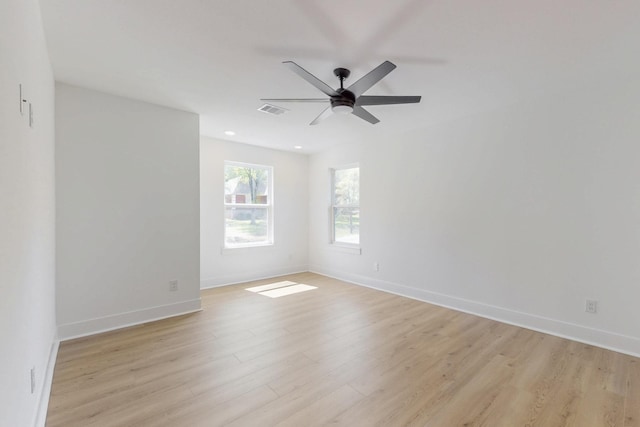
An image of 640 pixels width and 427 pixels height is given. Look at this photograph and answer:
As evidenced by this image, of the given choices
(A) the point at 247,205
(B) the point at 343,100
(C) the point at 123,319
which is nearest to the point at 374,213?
(A) the point at 247,205

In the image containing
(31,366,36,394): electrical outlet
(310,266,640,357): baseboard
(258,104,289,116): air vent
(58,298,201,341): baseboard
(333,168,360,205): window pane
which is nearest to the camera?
(31,366,36,394): electrical outlet

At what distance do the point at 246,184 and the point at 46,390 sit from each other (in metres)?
3.82

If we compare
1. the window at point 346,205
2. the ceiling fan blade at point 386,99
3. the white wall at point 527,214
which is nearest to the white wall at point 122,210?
the ceiling fan blade at point 386,99

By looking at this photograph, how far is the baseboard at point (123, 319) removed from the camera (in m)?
2.85

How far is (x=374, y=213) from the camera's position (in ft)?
15.8

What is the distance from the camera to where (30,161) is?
5.27ft

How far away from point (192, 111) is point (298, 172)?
2.65 m

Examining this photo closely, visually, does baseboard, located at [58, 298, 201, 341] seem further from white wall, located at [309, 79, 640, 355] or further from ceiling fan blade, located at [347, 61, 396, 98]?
ceiling fan blade, located at [347, 61, 396, 98]

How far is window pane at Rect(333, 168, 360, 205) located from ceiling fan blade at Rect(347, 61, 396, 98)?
297 cm

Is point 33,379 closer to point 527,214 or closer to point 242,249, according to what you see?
point 242,249

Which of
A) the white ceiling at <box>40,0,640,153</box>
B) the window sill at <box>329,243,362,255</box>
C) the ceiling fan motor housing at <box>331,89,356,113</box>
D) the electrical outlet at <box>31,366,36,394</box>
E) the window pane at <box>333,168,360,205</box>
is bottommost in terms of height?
the electrical outlet at <box>31,366,36,394</box>

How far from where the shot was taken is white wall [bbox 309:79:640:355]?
8.73ft

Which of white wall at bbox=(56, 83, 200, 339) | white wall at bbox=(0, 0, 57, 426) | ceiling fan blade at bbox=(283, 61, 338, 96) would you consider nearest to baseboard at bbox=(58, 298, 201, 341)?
white wall at bbox=(56, 83, 200, 339)

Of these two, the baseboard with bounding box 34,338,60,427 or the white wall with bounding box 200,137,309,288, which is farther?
the white wall with bounding box 200,137,309,288
